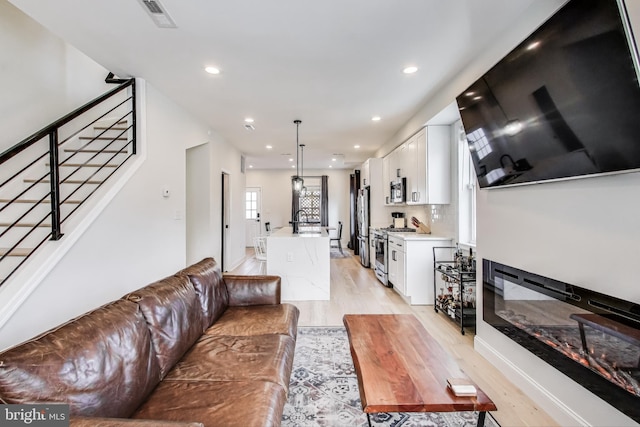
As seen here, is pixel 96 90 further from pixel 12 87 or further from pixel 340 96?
pixel 340 96

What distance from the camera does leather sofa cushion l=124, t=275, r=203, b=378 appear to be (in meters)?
1.59

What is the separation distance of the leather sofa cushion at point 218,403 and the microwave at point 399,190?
13.5ft

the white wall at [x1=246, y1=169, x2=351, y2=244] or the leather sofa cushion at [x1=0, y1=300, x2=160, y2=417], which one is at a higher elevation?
the white wall at [x1=246, y1=169, x2=351, y2=244]

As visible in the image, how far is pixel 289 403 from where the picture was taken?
1.99 meters

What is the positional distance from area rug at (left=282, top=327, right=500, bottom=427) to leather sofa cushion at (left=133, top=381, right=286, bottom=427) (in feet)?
1.90

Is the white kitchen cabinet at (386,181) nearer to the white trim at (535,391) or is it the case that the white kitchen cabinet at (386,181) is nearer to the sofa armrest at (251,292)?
the white trim at (535,391)

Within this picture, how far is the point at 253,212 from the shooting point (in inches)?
401

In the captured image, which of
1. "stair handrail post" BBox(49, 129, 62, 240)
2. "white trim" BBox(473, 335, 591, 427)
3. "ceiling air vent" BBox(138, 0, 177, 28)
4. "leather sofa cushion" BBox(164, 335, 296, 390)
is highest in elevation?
"ceiling air vent" BBox(138, 0, 177, 28)

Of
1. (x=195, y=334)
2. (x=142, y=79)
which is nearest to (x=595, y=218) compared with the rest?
(x=195, y=334)

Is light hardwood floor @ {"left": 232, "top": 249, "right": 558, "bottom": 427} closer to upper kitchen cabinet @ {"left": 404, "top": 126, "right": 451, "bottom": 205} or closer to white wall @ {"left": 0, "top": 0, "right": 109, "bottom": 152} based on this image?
upper kitchen cabinet @ {"left": 404, "top": 126, "right": 451, "bottom": 205}

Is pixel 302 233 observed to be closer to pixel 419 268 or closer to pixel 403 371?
pixel 419 268

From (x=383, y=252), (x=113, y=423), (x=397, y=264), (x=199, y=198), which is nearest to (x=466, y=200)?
(x=397, y=264)

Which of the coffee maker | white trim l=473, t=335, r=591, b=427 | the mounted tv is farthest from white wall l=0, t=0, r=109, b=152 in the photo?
the coffee maker

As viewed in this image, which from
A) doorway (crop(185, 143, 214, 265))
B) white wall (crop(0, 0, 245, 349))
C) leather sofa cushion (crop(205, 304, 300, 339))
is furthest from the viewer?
doorway (crop(185, 143, 214, 265))
